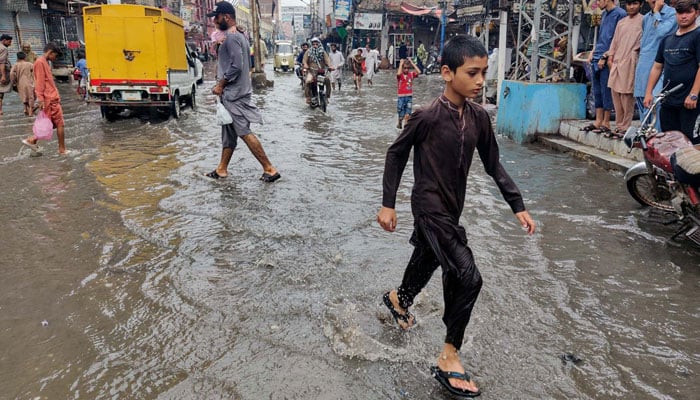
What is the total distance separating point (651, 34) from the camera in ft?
21.5

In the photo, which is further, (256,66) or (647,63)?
(256,66)

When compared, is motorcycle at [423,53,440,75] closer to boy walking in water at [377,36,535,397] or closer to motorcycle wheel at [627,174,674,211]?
motorcycle wheel at [627,174,674,211]

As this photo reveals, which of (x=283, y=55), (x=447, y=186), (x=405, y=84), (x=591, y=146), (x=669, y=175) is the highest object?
(x=283, y=55)

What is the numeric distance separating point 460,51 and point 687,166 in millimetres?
2604

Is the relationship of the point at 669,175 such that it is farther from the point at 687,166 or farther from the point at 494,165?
the point at 494,165

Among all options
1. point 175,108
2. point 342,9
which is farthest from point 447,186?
point 342,9

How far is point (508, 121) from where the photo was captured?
10008 millimetres

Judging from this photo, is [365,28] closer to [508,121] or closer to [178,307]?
[508,121]

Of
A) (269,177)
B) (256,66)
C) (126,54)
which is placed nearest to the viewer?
(269,177)

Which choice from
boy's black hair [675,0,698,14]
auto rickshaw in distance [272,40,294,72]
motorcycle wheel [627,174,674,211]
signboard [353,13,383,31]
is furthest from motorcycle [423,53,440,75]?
boy's black hair [675,0,698,14]

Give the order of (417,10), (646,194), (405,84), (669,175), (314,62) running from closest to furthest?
(669,175) → (646,194) → (405,84) → (314,62) → (417,10)

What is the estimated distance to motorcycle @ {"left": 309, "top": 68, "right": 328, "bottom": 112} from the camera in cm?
1412

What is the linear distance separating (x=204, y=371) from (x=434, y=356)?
1230 millimetres

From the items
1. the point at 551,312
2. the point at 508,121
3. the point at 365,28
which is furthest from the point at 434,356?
the point at 365,28
